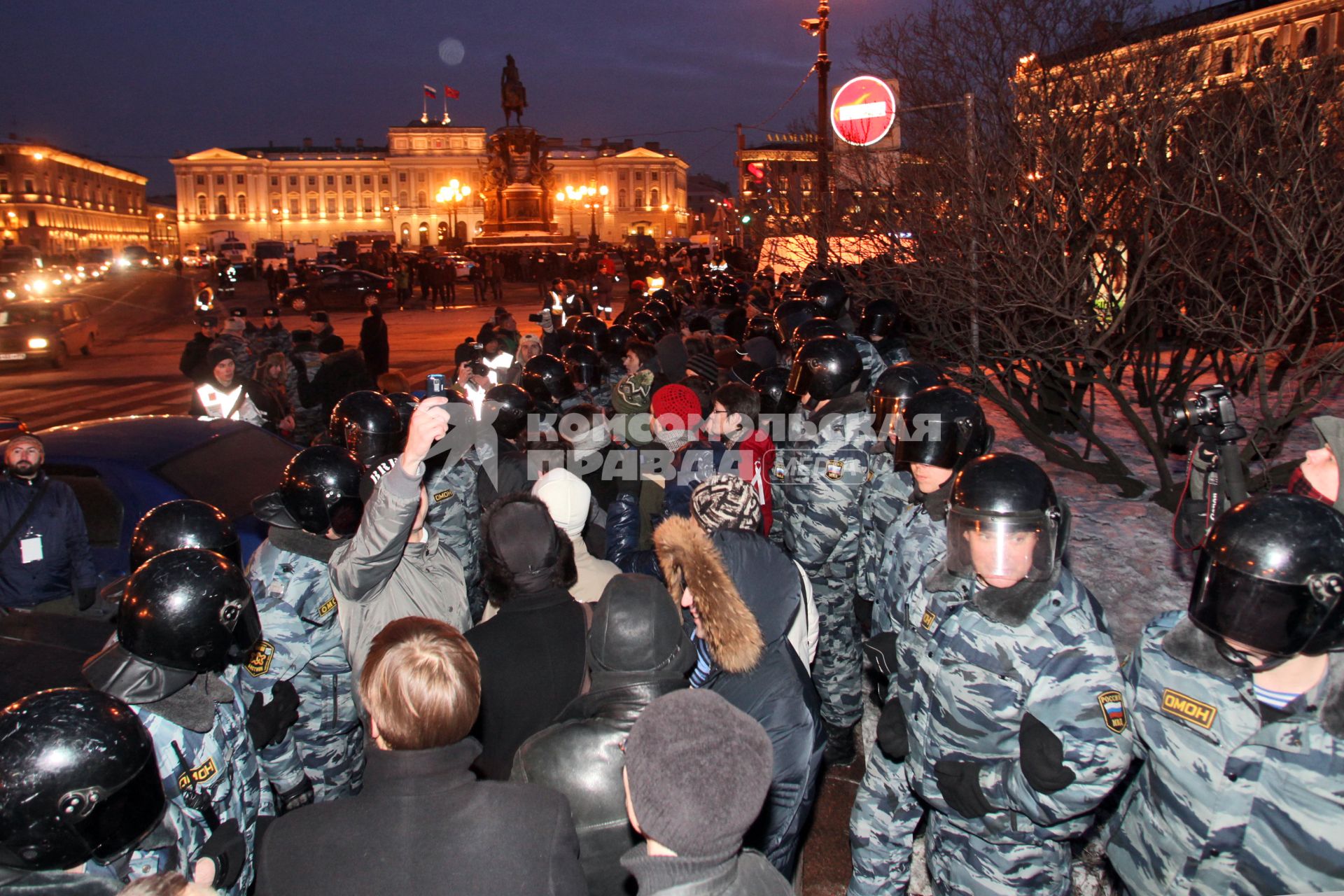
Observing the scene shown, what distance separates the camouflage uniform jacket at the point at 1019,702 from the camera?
8.90 feet

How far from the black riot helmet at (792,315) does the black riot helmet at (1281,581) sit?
746 centimetres

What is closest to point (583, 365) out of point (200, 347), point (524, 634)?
point (200, 347)

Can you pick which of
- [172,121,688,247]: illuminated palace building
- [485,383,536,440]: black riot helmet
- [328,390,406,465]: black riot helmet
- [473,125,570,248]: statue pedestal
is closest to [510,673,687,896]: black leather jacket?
[328,390,406,465]: black riot helmet

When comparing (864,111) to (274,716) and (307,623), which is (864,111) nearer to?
(307,623)

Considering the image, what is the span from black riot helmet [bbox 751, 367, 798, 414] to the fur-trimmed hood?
11.3 ft

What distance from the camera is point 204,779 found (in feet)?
9.09

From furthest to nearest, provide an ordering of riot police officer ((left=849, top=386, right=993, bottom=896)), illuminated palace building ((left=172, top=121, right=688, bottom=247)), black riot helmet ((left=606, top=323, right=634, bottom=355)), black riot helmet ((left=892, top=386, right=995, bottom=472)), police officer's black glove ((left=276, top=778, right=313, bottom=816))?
illuminated palace building ((left=172, top=121, right=688, bottom=247)) < black riot helmet ((left=606, top=323, right=634, bottom=355)) < black riot helmet ((left=892, top=386, right=995, bottom=472)) < police officer's black glove ((left=276, top=778, right=313, bottom=816)) < riot police officer ((left=849, top=386, right=993, bottom=896))

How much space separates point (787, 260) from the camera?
54.1 feet

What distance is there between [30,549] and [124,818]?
4.13 m

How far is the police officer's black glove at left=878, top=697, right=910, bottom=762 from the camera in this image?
321 centimetres

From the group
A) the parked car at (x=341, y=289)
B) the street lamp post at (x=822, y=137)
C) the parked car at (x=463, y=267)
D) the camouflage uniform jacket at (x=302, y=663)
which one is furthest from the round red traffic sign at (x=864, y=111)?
the parked car at (x=463, y=267)

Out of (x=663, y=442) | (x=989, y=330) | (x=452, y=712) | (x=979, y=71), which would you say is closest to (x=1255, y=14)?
(x=979, y=71)

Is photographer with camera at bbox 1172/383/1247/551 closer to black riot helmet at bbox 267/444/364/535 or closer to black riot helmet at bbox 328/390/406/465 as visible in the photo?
black riot helmet at bbox 267/444/364/535

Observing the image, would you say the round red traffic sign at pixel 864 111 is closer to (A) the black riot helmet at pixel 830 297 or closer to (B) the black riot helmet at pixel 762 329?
(A) the black riot helmet at pixel 830 297
